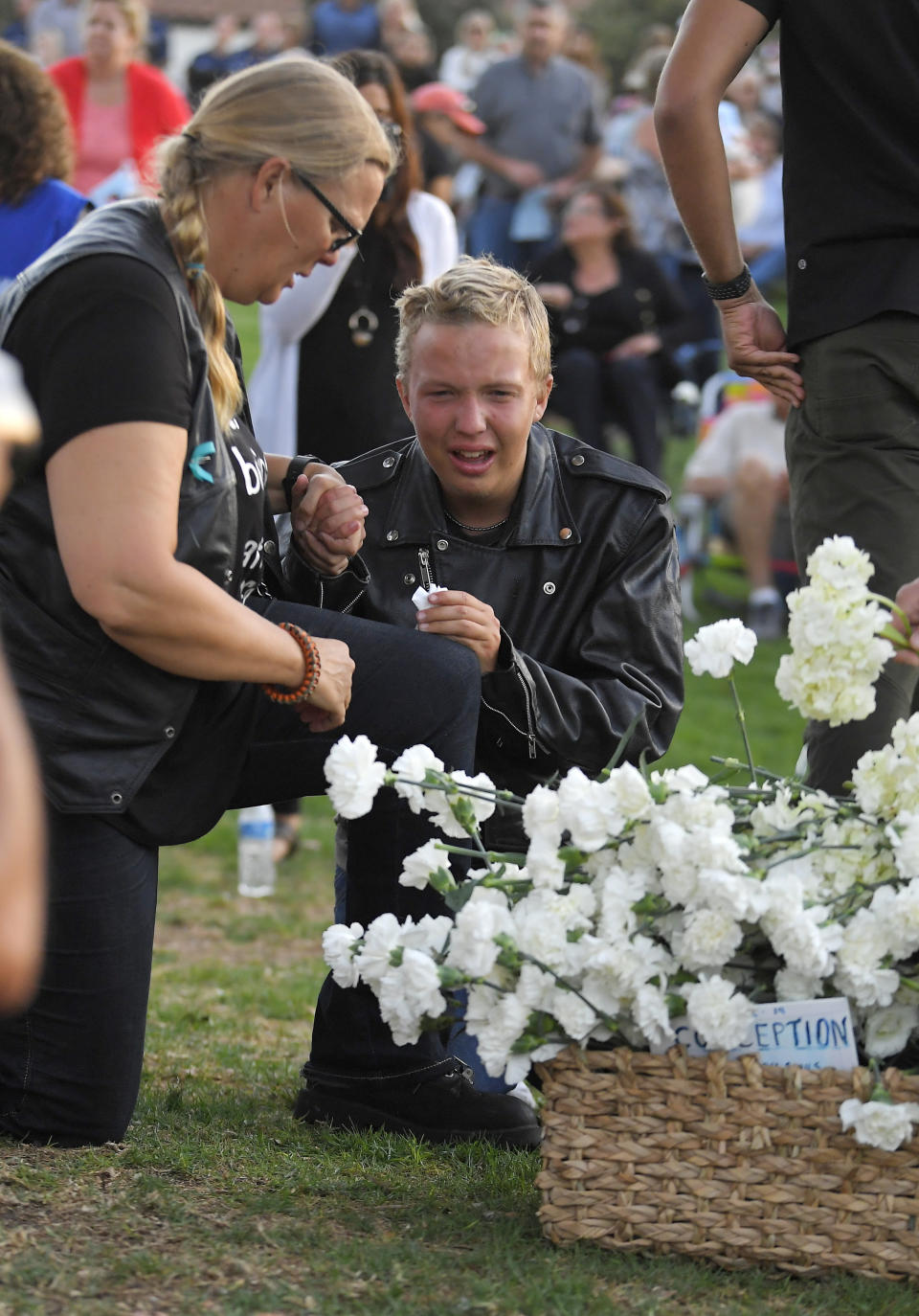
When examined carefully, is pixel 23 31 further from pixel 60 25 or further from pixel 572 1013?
pixel 572 1013

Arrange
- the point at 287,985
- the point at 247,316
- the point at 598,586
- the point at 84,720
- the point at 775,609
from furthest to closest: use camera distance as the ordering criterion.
Result: the point at 247,316 → the point at 775,609 → the point at 287,985 → the point at 598,586 → the point at 84,720

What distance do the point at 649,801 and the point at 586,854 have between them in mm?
126

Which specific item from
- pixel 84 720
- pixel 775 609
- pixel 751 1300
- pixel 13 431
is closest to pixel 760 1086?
pixel 751 1300

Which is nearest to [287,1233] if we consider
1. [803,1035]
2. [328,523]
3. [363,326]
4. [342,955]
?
[342,955]

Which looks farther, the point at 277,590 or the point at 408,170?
the point at 408,170

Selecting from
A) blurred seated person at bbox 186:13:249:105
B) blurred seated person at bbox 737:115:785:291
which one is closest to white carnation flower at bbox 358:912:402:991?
blurred seated person at bbox 737:115:785:291

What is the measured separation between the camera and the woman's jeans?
2926 mm

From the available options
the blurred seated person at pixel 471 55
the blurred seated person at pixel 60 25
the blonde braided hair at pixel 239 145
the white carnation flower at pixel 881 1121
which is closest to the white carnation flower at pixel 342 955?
the white carnation flower at pixel 881 1121

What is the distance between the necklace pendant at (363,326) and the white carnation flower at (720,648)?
282cm

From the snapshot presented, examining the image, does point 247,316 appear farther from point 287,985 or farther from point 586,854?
point 586,854

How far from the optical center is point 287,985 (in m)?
4.51

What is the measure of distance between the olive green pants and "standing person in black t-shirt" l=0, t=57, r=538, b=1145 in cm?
66

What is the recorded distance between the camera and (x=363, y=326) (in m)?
5.12

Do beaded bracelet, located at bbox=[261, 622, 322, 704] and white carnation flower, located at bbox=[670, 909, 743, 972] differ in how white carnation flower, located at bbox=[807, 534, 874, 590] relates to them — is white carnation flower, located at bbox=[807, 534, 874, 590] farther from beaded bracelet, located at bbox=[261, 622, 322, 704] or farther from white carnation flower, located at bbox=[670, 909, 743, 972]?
beaded bracelet, located at bbox=[261, 622, 322, 704]
